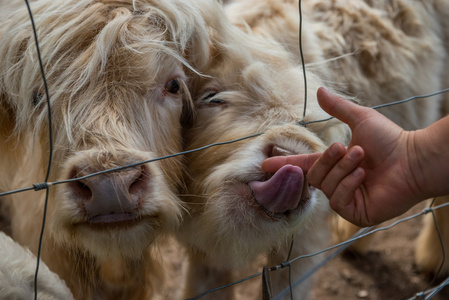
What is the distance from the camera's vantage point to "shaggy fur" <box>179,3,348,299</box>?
67.0 inches

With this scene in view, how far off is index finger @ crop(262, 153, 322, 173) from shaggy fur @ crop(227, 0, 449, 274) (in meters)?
0.86

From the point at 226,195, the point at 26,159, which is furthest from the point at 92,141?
the point at 26,159

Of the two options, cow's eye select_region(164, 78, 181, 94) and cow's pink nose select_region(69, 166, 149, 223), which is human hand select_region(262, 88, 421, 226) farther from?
cow's eye select_region(164, 78, 181, 94)

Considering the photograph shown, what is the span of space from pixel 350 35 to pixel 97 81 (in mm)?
1294

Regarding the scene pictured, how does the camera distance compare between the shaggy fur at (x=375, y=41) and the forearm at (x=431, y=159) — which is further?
the shaggy fur at (x=375, y=41)

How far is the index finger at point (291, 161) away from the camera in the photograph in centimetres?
147

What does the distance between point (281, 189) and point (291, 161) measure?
95mm

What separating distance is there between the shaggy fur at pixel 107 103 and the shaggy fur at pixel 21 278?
0.12 meters

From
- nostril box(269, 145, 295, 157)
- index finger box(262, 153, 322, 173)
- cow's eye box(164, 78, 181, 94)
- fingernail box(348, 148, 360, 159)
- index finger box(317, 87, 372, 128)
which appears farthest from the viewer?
cow's eye box(164, 78, 181, 94)

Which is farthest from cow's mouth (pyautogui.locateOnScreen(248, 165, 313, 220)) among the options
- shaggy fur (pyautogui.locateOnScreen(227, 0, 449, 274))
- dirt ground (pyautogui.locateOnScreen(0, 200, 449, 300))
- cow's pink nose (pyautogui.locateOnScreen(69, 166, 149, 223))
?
dirt ground (pyautogui.locateOnScreen(0, 200, 449, 300))

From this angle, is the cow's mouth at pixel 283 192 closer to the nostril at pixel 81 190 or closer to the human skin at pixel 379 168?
the human skin at pixel 379 168

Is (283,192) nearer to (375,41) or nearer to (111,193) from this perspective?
(111,193)

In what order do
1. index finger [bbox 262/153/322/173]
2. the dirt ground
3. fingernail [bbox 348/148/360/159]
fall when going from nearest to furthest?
fingernail [bbox 348/148/360/159] → index finger [bbox 262/153/322/173] → the dirt ground

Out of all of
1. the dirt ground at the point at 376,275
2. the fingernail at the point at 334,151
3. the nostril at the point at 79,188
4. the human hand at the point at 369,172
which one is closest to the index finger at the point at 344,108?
the human hand at the point at 369,172
